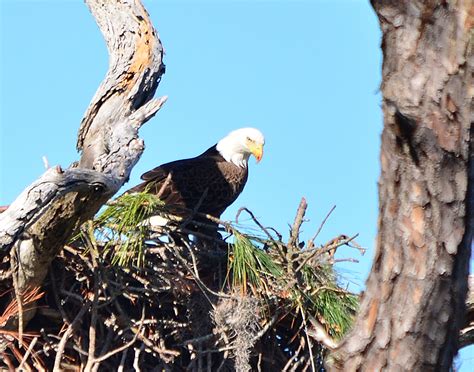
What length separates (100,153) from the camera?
4.48 m

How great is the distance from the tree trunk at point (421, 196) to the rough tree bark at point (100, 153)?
1.75m

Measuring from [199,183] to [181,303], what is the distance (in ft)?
3.98

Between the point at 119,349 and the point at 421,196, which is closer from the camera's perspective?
the point at 421,196

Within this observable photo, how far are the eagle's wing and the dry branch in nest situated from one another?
0.54 meters

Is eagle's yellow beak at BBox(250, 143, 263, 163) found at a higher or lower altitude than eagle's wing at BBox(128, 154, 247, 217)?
higher

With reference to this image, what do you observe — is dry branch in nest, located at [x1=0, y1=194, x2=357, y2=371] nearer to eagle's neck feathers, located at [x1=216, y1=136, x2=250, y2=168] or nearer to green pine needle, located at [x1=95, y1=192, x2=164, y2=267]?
green pine needle, located at [x1=95, y1=192, x2=164, y2=267]

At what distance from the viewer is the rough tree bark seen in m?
4.03

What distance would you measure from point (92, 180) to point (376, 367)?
186 cm

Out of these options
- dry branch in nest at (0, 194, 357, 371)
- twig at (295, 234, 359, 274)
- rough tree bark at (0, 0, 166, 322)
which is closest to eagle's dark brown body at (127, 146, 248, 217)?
dry branch in nest at (0, 194, 357, 371)

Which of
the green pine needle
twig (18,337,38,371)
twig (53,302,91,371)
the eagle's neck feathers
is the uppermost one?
the eagle's neck feathers

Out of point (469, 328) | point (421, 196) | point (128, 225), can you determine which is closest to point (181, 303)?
point (128, 225)

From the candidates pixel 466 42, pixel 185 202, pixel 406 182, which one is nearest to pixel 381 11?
pixel 466 42

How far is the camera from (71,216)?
4109 millimetres

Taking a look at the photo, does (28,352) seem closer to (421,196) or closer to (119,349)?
(119,349)
